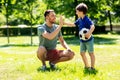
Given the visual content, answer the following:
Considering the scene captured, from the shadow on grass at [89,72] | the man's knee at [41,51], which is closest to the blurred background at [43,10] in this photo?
the man's knee at [41,51]

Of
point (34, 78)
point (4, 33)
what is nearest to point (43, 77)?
point (34, 78)

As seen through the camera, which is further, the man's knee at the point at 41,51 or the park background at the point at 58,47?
the man's knee at the point at 41,51

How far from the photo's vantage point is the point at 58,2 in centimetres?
3503

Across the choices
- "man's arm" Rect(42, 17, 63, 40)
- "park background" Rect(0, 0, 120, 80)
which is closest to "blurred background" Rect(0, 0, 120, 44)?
"park background" Rect(0, 0, 120, 80)

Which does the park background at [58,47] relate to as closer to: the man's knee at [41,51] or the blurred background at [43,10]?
the blurred background at [43,10]

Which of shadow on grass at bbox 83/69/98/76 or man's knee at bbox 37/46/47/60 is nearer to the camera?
shadow on grass at bbox 83/69/98/76

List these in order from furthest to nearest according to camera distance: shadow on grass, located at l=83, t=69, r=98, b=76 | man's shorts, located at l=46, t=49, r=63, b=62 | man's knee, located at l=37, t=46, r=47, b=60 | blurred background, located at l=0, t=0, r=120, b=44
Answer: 1. blurred background, located at l=0, t=0, r=120, b=44
2. man's shorts, located at l=46, t=49, r=63, b=62
3. man's knee, located at l=37, t=46, r=47, b=60
4. shadow on grass, located at l=83, t=69, r=98, b=76

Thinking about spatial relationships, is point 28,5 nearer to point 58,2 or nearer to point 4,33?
point 58,2

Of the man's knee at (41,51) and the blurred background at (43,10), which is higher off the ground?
the blurred background at (43,10)

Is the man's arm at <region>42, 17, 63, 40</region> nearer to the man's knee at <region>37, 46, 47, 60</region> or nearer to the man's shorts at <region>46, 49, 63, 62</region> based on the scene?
the man's knee at <region>37, 46, 47, 60</region>

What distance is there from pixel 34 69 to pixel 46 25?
4.50 ft

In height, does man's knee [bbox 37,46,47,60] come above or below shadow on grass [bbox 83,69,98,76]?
above

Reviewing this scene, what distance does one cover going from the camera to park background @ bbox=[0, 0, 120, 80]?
8900mm

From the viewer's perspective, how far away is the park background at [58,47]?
29.2 feet
